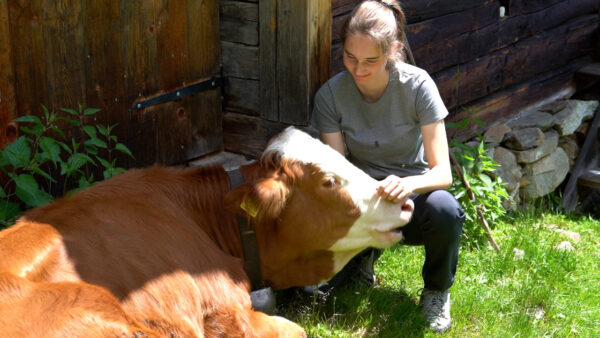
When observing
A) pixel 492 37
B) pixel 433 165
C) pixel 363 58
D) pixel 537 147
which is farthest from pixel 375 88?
pixel 537 147

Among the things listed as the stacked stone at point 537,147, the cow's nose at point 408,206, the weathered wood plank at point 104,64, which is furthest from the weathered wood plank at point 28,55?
the stacked stone at point 537,147

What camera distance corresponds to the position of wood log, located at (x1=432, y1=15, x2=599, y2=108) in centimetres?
602

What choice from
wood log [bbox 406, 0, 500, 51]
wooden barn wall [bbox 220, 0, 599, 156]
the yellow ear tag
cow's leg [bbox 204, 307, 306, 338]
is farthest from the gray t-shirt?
wood log [bbox 406, 0, 500, 51]

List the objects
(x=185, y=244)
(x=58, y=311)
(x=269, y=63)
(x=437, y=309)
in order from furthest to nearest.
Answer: (x=269, y=63), (x=437, y=309), (x=185, y=244), (x=58, y=311)

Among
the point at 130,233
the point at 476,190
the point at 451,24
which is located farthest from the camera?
the point at 451,24

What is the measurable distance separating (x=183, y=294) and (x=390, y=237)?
1.08 m

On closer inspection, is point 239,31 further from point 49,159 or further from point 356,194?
point 356,194

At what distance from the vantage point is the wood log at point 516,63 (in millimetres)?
6020

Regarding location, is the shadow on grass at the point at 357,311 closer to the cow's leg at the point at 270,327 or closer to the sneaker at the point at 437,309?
the sneaker at the point at 437,309

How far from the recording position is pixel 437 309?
405 cm

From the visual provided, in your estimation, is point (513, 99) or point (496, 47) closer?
point (496, 47)

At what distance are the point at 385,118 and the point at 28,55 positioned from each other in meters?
1.88

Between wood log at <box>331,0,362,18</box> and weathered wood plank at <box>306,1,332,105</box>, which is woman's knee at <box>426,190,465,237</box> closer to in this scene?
Answer: weathered wood plank at <box>306,1,332,105</box>

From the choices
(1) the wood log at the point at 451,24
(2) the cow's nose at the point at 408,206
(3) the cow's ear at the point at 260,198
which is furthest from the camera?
(1) the wood log at the point at 451,24
